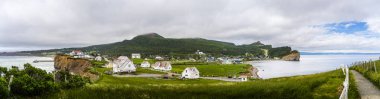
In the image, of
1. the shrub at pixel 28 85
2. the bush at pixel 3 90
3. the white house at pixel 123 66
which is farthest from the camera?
the white house at pixel 123 66

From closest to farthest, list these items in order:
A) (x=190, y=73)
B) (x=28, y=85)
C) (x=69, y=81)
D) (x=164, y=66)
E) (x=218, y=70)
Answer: (x=28, y=85), (x=69, y=81), (x=190, y=73), (x=218, y=70), (x=164, y=66)

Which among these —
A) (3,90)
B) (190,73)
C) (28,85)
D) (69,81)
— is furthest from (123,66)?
(3,90)

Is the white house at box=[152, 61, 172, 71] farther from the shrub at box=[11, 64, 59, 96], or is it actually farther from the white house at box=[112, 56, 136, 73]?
the shrub at box=[11, 64, 59, 96]

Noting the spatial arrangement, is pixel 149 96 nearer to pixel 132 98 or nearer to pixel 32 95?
pixel 132 98

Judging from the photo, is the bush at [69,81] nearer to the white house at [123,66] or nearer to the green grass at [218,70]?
the white house at [123,66]

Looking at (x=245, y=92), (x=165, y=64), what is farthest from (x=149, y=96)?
(x=165, y=64)

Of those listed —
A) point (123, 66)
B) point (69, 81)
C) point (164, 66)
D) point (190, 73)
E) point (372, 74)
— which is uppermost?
point (69, 81)

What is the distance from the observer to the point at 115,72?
388 feet

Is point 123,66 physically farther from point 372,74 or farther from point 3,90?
point 3,90

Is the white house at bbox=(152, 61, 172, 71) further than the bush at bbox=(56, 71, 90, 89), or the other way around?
the white house at bbox=(152, 61, 172, 71)

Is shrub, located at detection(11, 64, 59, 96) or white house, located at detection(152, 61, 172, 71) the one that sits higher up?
shrub, located at detection(11, 64, 59, 96)

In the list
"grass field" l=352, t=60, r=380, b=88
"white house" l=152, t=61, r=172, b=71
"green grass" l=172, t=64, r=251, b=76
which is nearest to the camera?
"grass field" l=352, t=60, r=380, b=88

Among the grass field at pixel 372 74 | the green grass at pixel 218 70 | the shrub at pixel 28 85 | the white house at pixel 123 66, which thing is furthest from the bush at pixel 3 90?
the white house at pixel 123 66

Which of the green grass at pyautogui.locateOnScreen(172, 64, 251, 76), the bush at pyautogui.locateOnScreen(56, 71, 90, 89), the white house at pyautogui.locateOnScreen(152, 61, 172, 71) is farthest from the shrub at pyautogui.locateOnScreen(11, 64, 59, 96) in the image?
the white house at pyautogui.locateOnScreen(152, 61, 172, 71)
